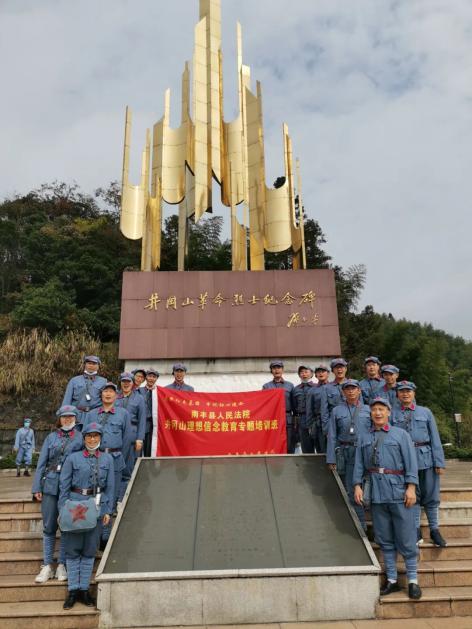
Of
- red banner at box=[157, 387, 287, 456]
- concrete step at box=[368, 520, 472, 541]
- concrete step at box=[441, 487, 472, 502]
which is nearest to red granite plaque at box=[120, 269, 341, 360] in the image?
red banner at box=[157, 387, 287, 456]

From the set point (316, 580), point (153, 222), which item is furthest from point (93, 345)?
point (316, 580)

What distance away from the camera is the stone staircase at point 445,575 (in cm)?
311

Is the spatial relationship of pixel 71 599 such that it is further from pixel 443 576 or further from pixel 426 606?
pixel 443 576

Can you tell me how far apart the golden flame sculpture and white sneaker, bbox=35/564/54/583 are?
659 centimetres

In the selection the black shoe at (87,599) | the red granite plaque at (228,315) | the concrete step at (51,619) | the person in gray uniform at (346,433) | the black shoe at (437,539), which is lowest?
the concrete step at (51,619)

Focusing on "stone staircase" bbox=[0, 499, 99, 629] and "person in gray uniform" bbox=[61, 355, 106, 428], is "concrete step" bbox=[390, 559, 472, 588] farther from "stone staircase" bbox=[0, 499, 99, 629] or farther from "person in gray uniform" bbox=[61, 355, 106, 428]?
"person in gray uniform" bbox=[61, 355, 106, 428]

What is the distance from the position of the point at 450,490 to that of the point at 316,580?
2.17 m

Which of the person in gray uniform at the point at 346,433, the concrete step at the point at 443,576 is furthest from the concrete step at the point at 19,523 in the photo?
the concrete step at the point at 443,576

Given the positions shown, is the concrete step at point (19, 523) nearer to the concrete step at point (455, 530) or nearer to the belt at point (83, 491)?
the belt at point (83, 491)

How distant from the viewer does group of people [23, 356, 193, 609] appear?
3248 millimetres

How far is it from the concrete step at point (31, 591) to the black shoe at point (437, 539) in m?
2.51

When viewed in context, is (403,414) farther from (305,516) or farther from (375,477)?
(305,516)

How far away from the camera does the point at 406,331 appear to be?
77.9ft

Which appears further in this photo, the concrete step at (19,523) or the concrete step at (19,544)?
the concrete step at (19,523)
